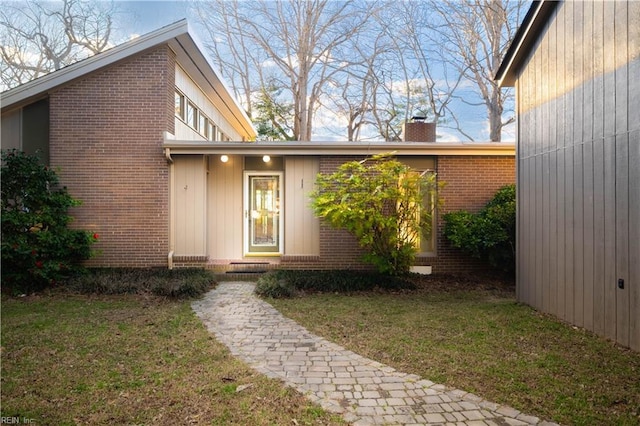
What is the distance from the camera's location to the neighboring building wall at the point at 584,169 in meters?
4.44

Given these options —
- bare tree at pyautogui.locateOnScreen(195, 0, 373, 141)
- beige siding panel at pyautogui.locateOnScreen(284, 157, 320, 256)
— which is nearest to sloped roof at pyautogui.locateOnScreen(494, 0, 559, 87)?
beige siding panel at pyautogui.locateOnScreen(284, 157, 320, 256)

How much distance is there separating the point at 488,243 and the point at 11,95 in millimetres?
10151

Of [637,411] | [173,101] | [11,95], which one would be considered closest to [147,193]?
[173,101]

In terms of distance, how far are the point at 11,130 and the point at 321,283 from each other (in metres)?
7.53

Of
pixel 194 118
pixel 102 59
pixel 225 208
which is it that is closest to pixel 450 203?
pixel 225 208

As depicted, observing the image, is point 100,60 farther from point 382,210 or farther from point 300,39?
point 300,39

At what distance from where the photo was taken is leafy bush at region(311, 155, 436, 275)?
7.57m

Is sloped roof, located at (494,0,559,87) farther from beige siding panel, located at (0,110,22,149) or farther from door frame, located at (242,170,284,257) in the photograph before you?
beige siding panel, located at (0,110,22,149)

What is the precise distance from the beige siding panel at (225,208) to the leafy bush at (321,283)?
207 centimetres

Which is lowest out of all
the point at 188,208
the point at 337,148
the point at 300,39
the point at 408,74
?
the point at 188,208

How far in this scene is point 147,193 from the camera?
892 cm

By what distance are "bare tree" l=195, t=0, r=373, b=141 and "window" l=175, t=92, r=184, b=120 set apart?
10.7 m

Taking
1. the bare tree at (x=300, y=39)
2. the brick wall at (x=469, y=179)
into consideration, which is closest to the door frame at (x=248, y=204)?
the brick wall at (x=469, y=179)

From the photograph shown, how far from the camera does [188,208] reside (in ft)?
30.2
